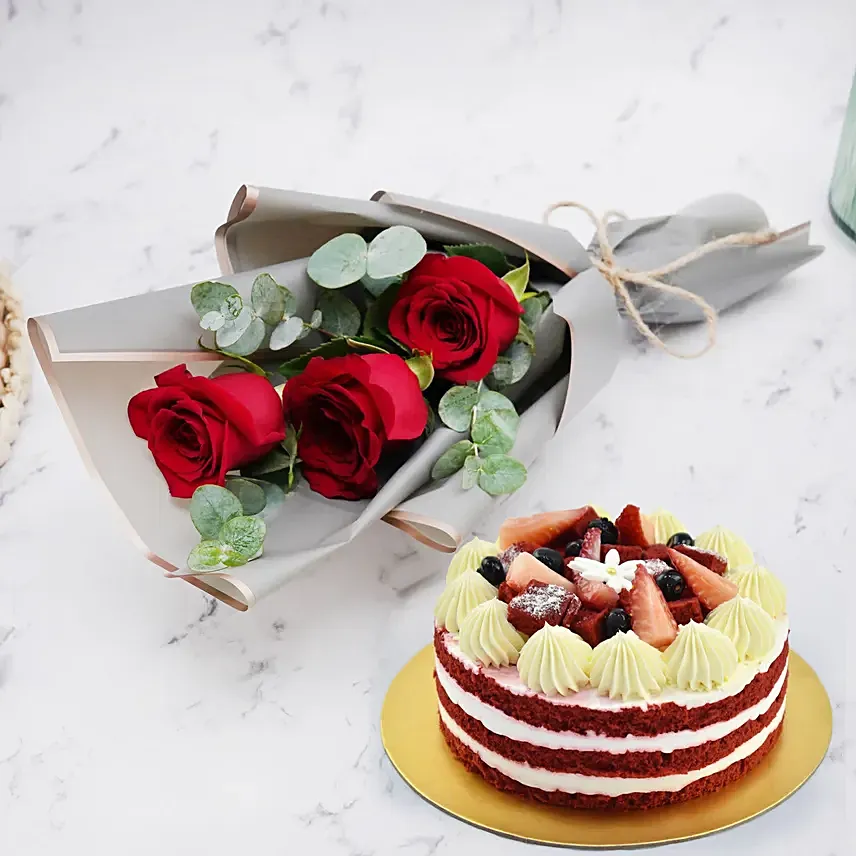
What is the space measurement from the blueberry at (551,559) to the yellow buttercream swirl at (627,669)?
0.12 m

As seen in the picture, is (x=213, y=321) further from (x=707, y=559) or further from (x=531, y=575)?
(x=707, y=559)

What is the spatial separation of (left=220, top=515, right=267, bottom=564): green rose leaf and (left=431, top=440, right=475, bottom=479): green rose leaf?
22 centimetres

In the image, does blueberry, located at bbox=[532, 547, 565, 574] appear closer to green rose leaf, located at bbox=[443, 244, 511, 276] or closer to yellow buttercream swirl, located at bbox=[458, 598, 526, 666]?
yellow buttercream swirl, located at bbox=[458, 598, 526, 666]

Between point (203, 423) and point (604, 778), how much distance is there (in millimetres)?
567

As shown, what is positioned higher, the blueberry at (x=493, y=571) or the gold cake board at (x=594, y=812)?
the blueberry at (x=493, y=571)

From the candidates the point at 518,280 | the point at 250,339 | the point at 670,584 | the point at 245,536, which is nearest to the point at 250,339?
the point at 250,339

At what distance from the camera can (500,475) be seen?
1378 mm

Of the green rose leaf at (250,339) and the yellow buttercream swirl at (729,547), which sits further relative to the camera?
the green rose leaf at (250,339)

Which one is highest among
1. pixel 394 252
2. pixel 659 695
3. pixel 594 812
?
pixel 394 252

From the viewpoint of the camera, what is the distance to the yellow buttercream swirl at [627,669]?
1048mm

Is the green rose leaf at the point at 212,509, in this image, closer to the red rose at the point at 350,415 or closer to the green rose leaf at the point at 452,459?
the red rose at the point at 350,415

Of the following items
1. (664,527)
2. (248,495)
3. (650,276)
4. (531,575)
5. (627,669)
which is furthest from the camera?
(650,276)

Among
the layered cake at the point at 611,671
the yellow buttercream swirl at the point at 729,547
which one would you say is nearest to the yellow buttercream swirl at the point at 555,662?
the layered cake at the point at 611,671

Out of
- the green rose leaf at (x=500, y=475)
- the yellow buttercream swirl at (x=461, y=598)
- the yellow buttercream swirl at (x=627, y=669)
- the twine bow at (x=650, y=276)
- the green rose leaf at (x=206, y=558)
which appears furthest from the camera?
the twine bow at (x=650, y=276)
